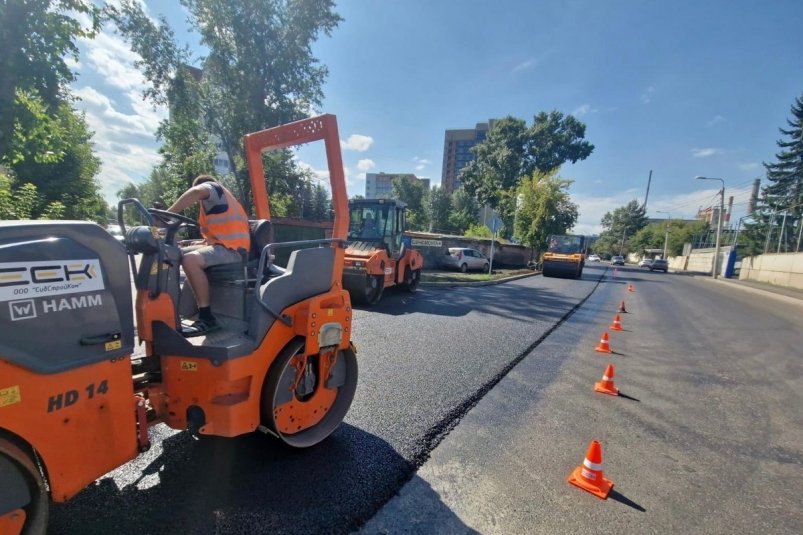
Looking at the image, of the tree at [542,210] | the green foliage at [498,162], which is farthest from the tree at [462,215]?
the tree at [542,210]

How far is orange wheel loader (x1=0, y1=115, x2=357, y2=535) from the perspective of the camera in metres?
1.48

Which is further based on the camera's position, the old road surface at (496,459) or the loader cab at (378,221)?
the loader cab at (378,221)

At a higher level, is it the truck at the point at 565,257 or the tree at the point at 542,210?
the tree at the point at 542,210

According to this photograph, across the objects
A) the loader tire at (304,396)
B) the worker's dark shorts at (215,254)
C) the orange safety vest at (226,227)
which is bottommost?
the loader tire at (304,396)

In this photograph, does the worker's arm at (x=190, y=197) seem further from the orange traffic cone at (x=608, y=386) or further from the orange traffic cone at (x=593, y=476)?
the orange traffic cone at (x=608, y=386)

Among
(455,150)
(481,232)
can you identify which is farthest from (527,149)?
(455,150)

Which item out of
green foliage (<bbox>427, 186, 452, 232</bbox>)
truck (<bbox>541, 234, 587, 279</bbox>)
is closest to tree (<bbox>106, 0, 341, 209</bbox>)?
truck (<bbox>541, 234, 587, 279</bbox>)

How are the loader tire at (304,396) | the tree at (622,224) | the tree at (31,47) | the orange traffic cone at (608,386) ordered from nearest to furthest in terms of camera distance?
the loader tire at (304,396), the orange traffic cone at (608,386), the tree at (31,47), the tree at (622,224)

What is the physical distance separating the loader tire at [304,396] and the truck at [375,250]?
5609mm

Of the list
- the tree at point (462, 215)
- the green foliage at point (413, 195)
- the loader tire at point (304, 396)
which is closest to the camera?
the loader tire at point (304, 396)

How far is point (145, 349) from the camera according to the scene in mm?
2250

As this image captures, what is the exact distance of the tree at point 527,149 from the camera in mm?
37469

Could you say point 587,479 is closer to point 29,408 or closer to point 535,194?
point 29,408

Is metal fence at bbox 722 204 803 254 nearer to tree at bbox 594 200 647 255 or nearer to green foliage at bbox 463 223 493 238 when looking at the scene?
green foliage at bbox 463 223 493 238
